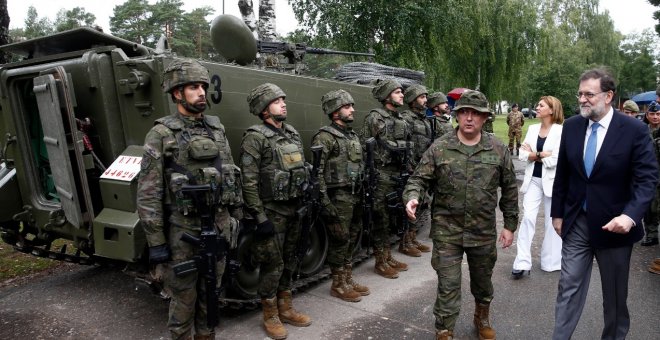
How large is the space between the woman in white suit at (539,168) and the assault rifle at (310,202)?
7.75 ft

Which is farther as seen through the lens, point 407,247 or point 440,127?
point 440,127

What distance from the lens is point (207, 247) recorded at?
3518 millimetres

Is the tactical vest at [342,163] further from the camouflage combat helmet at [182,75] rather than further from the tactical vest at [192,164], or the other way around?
the camouflage combat helmet at [182,75]

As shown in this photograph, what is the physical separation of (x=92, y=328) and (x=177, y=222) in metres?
1.83

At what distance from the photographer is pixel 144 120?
169 inches

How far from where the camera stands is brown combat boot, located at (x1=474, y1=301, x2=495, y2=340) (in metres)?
4.21

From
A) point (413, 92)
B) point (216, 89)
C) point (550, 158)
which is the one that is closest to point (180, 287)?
point (216, 89)

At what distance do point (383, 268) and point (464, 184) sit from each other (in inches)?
92.0

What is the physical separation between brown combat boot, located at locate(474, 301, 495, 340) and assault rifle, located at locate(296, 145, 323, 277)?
5.11 ft

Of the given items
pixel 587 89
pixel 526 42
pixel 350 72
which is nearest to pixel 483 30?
pixel 526 42

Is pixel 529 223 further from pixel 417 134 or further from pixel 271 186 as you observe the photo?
pixel 271 186

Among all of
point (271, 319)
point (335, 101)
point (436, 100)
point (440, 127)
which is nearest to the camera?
point (271, 319)

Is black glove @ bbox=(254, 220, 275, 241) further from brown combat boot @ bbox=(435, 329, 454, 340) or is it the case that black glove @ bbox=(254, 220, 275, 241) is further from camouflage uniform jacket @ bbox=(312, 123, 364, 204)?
brown combat boot @ bbox=(435, 329, 454, 340)

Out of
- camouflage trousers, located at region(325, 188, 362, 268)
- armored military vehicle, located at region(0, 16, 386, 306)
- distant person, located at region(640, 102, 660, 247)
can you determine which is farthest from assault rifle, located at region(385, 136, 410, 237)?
distant person, located at region(640, 102, 660, 247)
